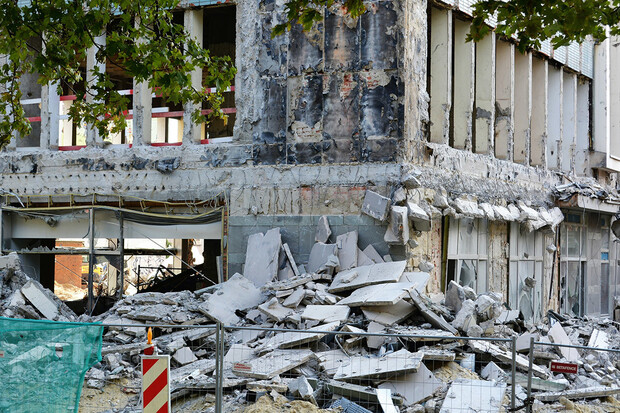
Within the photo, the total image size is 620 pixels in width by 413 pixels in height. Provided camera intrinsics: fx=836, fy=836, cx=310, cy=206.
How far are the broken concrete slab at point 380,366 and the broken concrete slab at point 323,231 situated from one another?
4107 mm

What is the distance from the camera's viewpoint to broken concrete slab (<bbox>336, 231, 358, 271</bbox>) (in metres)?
14.0

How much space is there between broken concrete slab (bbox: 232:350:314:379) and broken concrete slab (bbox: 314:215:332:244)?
3.69m

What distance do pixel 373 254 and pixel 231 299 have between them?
8.31 feet

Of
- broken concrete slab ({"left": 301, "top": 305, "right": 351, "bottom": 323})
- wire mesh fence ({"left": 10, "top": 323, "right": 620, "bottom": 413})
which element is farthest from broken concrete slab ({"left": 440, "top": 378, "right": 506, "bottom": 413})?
broken concrete slab ({"left": 301, "top": 305, "right": 351, "bottom": 323})

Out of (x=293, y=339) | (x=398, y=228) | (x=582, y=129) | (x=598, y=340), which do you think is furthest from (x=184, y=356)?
(x=582, y=129)

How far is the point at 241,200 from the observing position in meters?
15.2

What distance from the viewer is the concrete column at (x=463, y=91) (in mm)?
16953

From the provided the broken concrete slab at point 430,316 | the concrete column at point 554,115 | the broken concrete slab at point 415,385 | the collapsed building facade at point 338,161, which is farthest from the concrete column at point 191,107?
the concrete column at point 554,115

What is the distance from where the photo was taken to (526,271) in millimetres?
19609

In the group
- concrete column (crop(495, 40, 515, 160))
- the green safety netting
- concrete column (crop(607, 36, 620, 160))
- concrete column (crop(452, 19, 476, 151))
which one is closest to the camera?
the green safety netting

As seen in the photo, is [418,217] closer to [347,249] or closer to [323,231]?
[347,249]

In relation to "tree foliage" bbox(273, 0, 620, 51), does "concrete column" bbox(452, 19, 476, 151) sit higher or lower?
higher

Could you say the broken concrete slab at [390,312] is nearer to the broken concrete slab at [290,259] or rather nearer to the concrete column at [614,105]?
the broken concrete slab at [290,259]

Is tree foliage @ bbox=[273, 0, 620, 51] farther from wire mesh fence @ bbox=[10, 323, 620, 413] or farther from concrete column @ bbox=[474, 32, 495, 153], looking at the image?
concrete column @ bbox=[474, 32, 495, 153]
